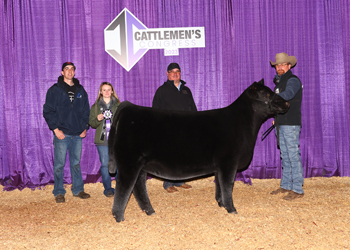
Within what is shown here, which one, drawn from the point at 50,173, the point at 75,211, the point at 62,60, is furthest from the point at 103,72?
the point at 75,211

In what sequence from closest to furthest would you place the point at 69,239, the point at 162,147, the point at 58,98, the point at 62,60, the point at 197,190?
the point at 69,239 → the point at 162,147 → the point at 58,98 → the point at 197,190 → the point at 62,60

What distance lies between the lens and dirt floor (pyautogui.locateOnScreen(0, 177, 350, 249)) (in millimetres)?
2904

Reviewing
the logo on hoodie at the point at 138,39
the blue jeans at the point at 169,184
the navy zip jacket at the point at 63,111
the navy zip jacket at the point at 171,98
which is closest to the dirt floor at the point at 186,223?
the blue jeans at the point at 169,184

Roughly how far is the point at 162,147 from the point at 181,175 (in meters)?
0.41

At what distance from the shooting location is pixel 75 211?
412 centimetres

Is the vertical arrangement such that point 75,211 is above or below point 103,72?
below

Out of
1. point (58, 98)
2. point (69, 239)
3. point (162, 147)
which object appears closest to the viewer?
point (69, 239)

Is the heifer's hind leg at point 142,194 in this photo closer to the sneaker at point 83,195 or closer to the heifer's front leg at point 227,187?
the heifer's front leg at point 227,187

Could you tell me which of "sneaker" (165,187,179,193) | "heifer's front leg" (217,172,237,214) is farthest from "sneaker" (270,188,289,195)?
"sneaker" (165,187,179,193)

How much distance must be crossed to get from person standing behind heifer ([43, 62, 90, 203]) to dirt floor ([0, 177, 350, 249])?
1.80 feet

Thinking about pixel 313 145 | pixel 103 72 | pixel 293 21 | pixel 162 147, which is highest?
pixel 293 21

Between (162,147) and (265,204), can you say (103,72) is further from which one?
(265,204)

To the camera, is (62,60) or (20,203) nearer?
(20,203)

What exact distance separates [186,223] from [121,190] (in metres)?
0.84
